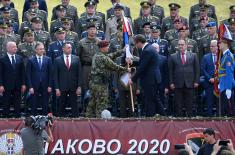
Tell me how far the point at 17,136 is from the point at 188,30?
6892 millimetres

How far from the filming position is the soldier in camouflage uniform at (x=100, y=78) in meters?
21.6

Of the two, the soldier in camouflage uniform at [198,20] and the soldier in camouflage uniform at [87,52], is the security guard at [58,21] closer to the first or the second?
the soldier in camouflage uniform at [87,52]

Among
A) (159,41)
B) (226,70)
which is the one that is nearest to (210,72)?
(226,70)

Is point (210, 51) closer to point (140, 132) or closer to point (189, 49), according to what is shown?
point (189, 49)

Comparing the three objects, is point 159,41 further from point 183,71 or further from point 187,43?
point 183,71

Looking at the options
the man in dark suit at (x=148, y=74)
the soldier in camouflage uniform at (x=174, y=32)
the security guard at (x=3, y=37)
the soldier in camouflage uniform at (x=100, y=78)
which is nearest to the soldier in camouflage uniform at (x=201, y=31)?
the soldier in camouflage uniform at (x=174, y=32)

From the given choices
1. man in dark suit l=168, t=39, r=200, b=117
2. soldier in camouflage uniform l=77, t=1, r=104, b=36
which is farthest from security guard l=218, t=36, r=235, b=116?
soldier in camouflage uniform l=77, t=1, r=104, b=36

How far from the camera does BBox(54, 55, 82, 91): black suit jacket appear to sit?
23062 millimetres

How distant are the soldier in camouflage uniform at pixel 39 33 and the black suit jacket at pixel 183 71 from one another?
3380 mm

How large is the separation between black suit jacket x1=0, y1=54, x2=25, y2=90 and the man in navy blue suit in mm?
4541

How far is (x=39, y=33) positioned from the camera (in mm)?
24531

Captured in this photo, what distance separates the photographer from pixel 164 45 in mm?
24094

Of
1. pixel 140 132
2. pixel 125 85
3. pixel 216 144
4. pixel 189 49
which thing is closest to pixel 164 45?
pixel 189 49

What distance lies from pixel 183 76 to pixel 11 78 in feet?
14.0
